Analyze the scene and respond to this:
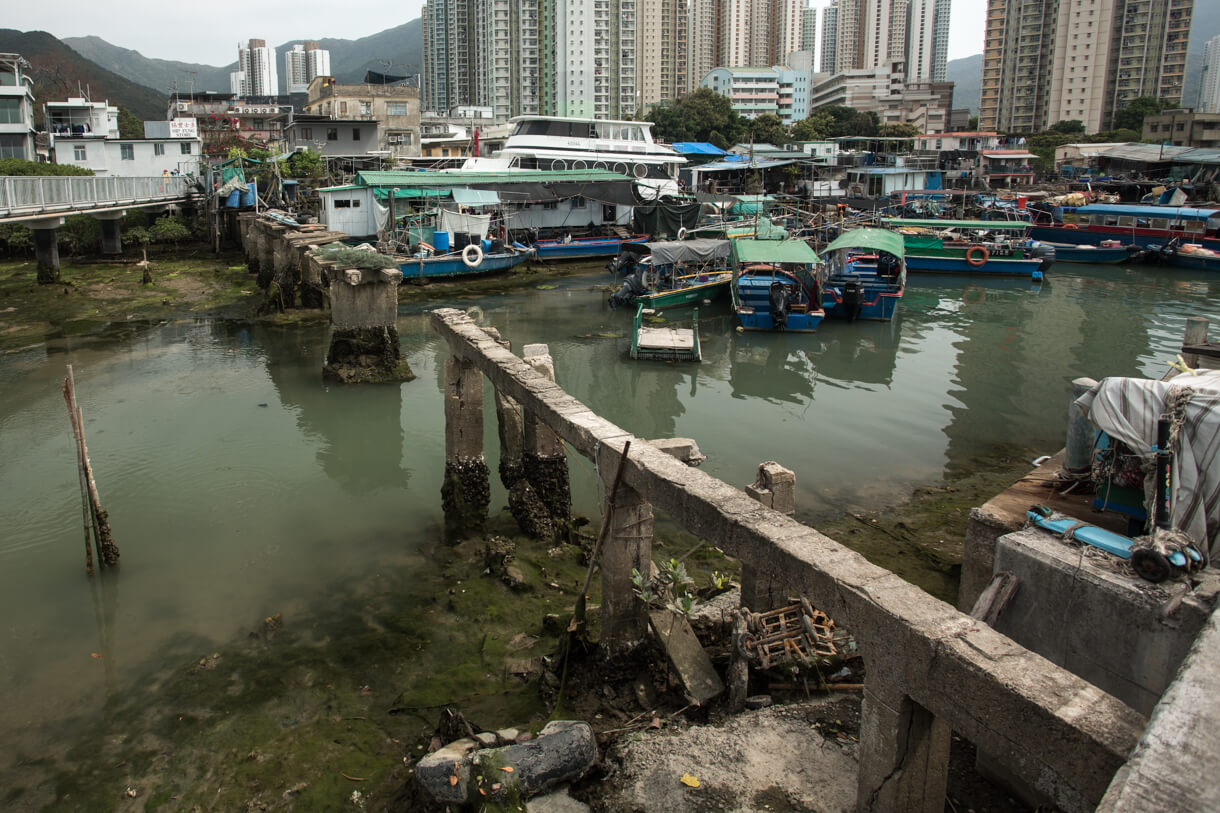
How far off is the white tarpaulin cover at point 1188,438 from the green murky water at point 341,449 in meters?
5.55

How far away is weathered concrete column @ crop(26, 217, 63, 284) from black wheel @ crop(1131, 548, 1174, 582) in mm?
31998

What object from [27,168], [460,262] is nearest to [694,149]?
Answer: [460,262]

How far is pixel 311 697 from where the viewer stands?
805 cm

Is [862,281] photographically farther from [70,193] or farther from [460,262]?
[70,193]

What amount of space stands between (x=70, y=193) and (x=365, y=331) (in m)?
16.4

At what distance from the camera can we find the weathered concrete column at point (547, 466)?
11320mm

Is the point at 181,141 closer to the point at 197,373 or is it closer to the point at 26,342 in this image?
the point at 26,342

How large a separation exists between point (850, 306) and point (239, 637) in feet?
71.8

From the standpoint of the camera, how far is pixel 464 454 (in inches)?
458

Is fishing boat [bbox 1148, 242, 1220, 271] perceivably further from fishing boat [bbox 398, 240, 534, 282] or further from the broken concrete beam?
the broken concrete beam

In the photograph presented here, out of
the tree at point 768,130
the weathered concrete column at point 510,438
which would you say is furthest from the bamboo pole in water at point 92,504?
the tree at point 768,130

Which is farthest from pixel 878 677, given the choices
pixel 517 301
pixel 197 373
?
pixel 517 301

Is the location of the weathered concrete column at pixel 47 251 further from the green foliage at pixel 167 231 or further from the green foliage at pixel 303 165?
the green foliage at pixel 303 165

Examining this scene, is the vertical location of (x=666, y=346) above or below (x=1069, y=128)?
below
